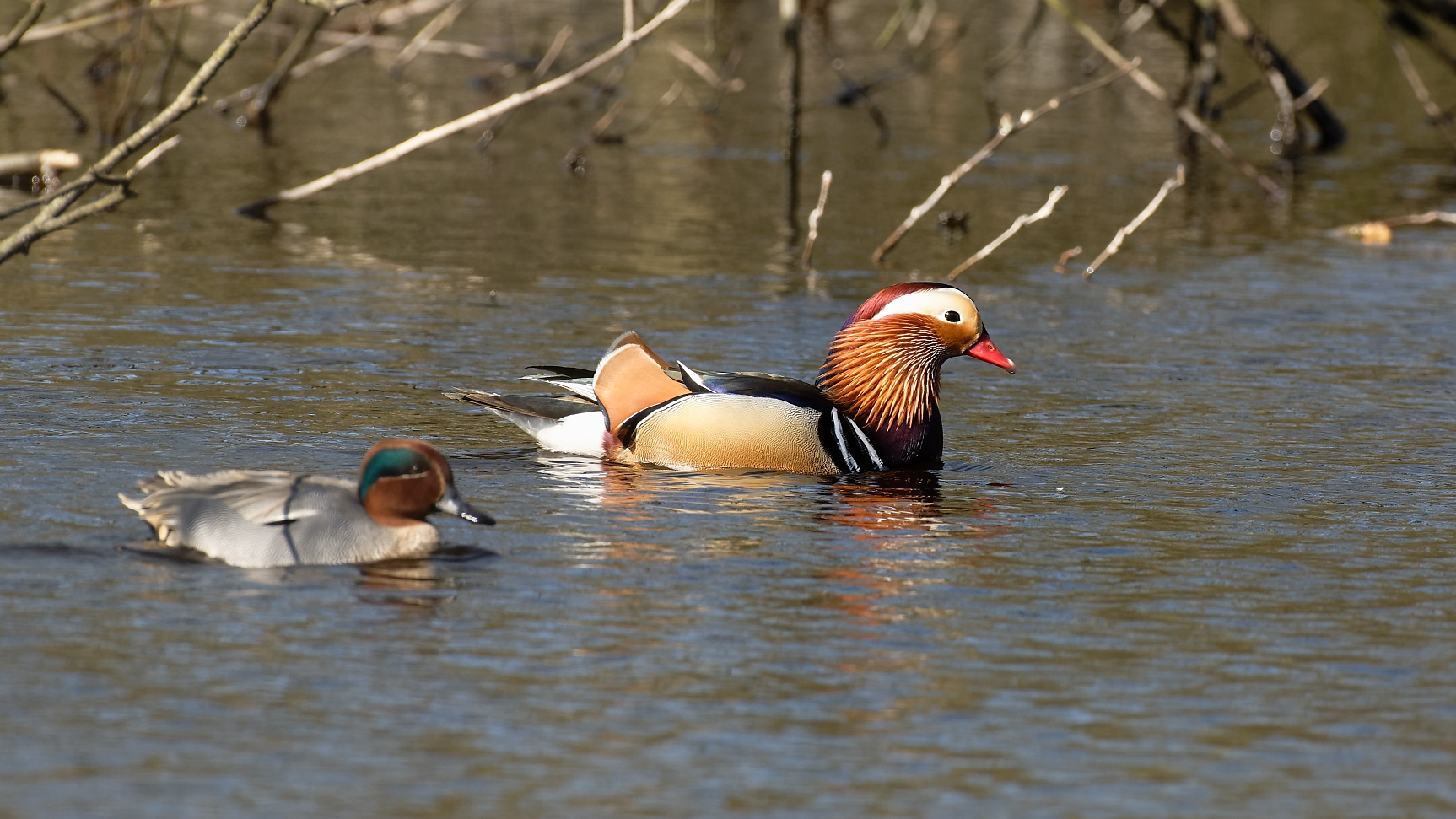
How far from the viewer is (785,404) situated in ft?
32.7

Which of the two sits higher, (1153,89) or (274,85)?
(274,85)

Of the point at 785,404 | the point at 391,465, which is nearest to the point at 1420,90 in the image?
the point at 785,404

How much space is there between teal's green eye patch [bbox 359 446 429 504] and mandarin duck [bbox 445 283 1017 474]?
2.25m

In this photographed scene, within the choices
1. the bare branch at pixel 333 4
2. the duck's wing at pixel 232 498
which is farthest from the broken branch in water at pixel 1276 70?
the duck's wing at pixel 232 498

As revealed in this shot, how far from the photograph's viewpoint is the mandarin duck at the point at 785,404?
32.6 ft

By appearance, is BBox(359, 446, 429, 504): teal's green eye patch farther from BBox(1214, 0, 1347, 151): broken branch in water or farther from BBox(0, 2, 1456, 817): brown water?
BBox(1214, 0, 1347, 151): broken branch in water

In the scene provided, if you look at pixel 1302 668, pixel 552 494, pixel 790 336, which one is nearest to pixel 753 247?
pixel 790 336

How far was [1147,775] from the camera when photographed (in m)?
5.91

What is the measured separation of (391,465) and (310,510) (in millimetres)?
376

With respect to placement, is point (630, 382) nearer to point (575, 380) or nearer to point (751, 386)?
point (575, 380)

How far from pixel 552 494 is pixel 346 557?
1.63 meters

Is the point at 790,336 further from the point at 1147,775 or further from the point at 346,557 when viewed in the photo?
the point at 1147,775

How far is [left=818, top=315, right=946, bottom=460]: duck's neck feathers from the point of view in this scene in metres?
10.4

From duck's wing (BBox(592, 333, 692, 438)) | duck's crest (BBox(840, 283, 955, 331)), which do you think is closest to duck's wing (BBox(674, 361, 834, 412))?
duck's wing (BBox(592, 333, 692, 438))
